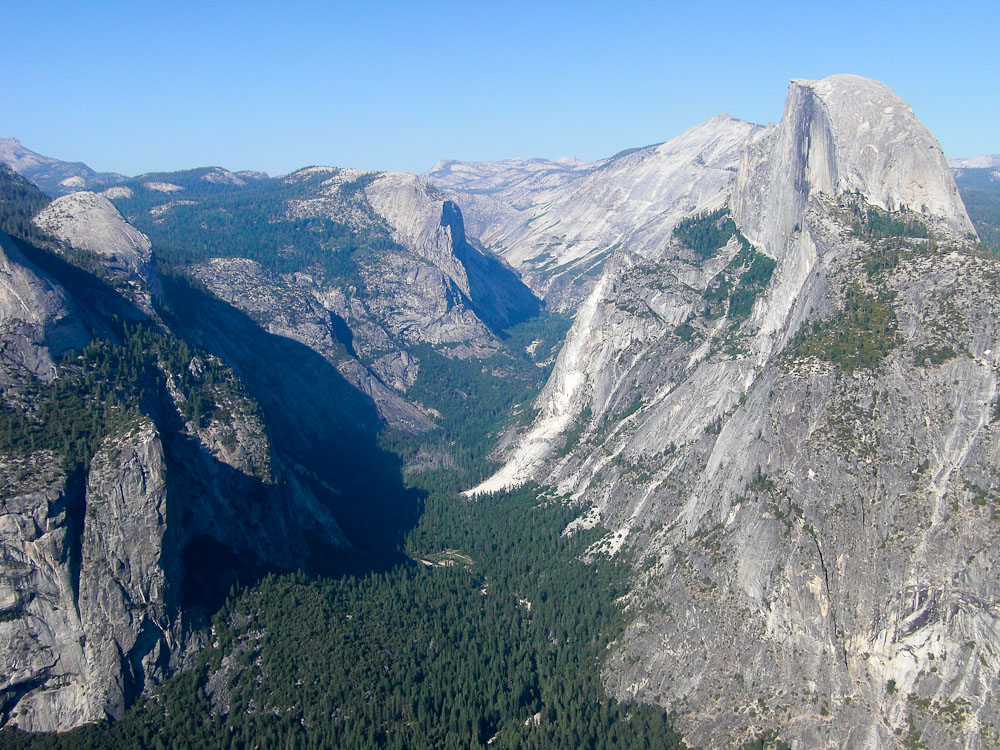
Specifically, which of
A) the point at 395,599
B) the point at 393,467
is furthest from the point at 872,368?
the point at 393,467

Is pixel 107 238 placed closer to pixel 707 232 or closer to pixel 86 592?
pixel 86 592

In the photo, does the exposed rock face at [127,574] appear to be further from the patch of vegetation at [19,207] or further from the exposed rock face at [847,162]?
the exposed rock face at [847,162]

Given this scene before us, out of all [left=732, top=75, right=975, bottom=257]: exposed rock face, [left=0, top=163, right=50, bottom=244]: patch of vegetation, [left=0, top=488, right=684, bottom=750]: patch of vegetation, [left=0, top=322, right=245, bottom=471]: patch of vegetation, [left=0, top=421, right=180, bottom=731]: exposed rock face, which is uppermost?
[left=732, top=75, right=975, bottom=257]: exposed rock face

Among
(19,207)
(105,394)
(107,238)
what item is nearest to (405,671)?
(105,394)

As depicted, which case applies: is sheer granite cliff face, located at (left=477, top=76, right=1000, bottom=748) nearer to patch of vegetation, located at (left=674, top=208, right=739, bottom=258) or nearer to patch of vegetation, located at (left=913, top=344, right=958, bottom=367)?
patch of vegetation, located at (left=913, top=344, right=958, bottom=367)

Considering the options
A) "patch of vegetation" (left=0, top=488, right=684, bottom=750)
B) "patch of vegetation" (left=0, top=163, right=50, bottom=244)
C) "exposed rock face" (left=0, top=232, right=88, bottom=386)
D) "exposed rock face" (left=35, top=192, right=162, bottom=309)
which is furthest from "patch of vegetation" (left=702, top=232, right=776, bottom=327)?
"patch of vegetation" (left=0, top=163, right=50, bottom=244)

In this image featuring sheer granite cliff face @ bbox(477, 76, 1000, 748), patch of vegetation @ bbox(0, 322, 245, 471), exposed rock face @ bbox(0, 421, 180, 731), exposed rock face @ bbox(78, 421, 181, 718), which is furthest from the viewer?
patch of vegetation @ bbox(0, 322, 245, 471)
